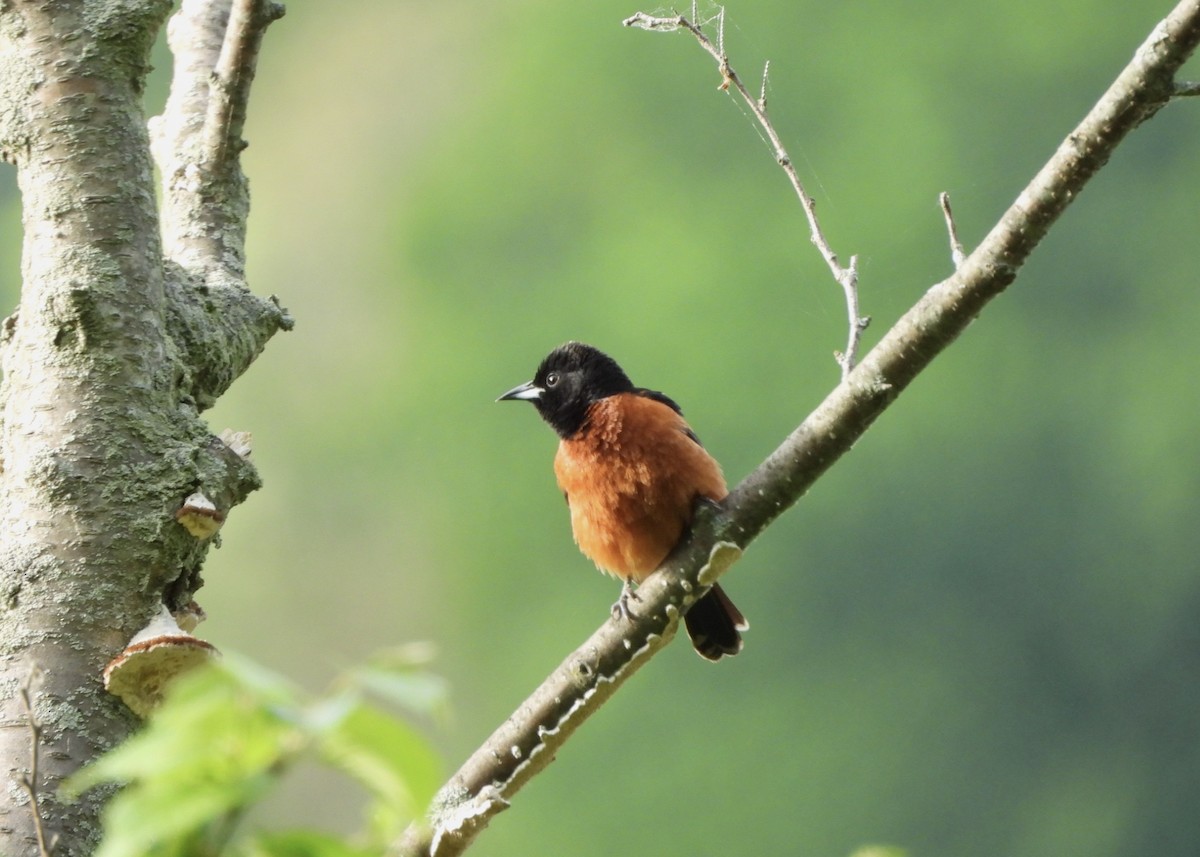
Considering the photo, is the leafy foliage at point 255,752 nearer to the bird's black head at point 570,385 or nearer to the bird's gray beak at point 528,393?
the bird's black head at point 570,385

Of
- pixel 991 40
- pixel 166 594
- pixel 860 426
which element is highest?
pixel 991 40

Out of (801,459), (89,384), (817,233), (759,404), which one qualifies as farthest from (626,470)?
(759,404)

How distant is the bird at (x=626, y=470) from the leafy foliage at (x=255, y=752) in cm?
152

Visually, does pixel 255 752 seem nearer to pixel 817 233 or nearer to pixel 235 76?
pixel 817 233

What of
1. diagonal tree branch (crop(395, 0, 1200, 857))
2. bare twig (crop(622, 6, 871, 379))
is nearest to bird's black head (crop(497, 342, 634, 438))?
bare twig (crop(622, 6, 871, 379))

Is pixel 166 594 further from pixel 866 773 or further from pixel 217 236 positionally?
pixel 866 773

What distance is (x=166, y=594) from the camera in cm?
135

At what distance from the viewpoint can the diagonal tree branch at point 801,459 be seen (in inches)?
43.6

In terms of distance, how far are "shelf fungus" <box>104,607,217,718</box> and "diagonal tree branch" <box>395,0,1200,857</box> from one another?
29 centimetres

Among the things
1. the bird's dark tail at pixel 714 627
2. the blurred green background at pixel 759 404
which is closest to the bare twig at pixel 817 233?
the bird's dark tail at pixel 714 627

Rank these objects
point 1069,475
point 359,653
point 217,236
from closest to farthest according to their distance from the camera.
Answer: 1. point 217,236
2. point 359,653
3. point 1069,475

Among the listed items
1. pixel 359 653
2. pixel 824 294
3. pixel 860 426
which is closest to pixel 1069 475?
pixel 824 294

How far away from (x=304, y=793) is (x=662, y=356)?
1.91 meters

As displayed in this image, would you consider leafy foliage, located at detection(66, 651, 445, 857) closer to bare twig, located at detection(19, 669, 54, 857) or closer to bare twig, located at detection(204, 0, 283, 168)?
bare twig, located at detection(19, 669, 54, 857)
